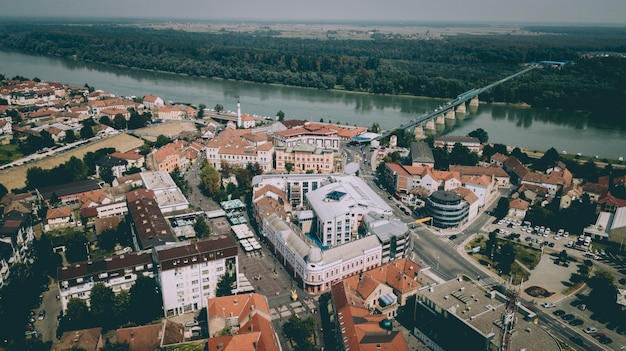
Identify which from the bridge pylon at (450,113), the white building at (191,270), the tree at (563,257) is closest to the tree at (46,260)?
the white building at (191,270)

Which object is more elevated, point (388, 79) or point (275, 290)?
point (388, 79)

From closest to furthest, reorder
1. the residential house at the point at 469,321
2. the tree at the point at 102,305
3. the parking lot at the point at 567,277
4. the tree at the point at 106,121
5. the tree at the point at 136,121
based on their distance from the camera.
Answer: the residential house at the point at 469,321
the tree at the point at 102,305
the parking lot at the point at 567,277
the tree at the point at 136,121
the tree at the point at 106,121

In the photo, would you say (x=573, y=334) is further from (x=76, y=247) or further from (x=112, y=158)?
(x=112, y=158)

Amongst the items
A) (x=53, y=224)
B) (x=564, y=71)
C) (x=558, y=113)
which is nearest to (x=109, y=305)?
(x=53, y=224)

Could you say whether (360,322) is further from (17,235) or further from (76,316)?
(17,235)

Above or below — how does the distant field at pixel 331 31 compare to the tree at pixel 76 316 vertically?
above

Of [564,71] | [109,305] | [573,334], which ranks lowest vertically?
[573,334]

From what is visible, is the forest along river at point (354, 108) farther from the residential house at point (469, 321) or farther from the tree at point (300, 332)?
the tree at point (300, 332)
